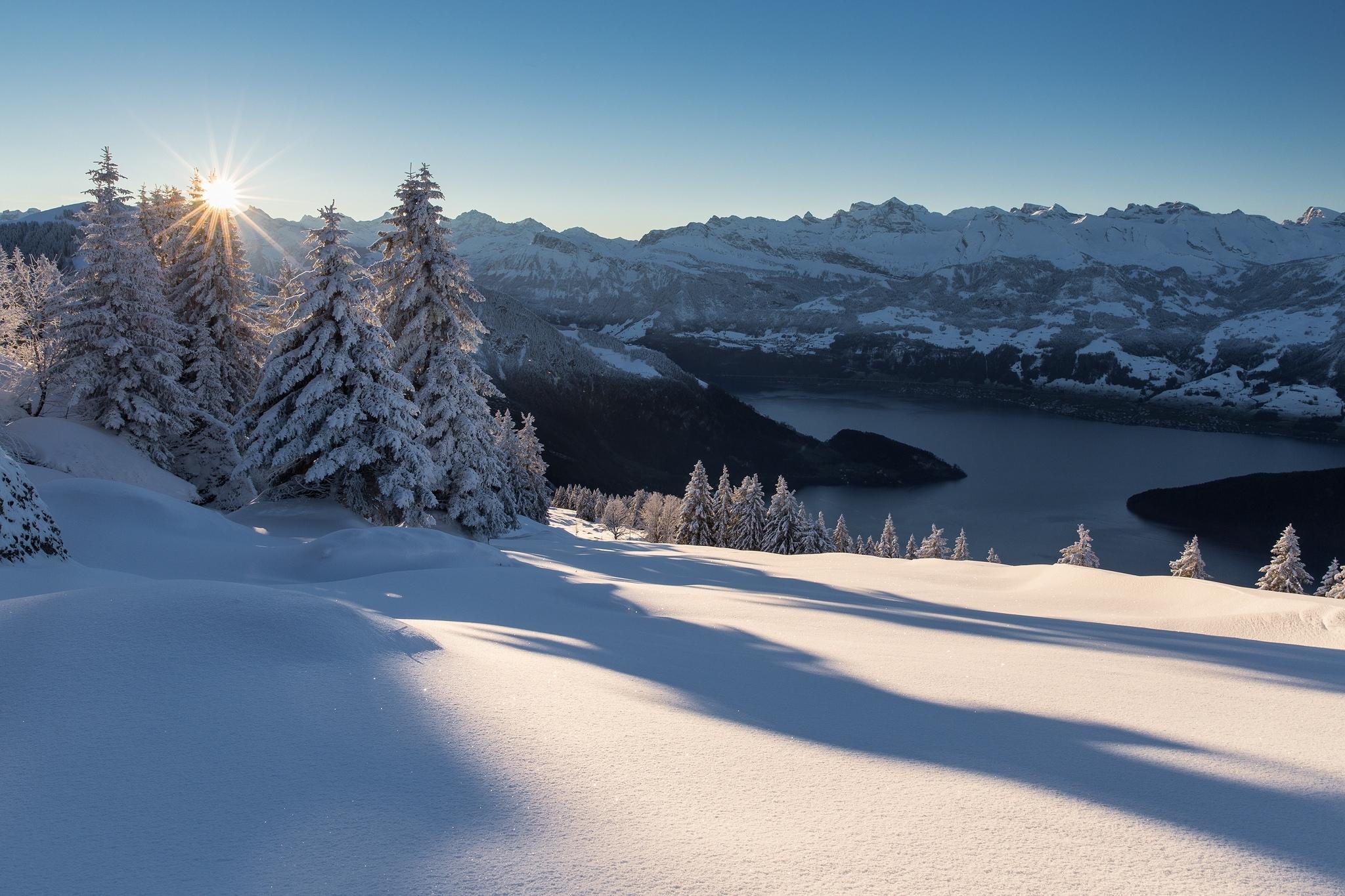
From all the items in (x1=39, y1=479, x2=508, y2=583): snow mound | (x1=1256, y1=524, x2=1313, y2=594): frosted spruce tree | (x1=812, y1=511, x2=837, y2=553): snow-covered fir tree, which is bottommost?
(x1=812, y1=511, x2=837, y2=553): snow-covered fir tree

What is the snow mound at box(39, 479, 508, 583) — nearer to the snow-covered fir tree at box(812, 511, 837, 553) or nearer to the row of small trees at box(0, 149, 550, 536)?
the row of small trees at box(0, 149, 550, 536)

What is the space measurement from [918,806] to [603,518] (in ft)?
203

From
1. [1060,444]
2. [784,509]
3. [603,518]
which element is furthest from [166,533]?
[1060,444]

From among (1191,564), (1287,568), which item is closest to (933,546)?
(1191,564)

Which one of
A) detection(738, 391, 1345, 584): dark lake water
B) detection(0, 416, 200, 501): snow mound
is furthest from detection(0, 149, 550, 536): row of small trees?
detection(738, 391, 1345, 584): dark lake water

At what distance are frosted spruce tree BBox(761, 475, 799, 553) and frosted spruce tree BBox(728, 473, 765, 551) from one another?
685mm

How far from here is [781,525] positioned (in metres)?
39.8

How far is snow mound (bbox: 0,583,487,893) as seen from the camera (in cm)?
207

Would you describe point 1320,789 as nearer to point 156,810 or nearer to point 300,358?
point 156,810

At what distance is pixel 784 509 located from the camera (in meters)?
40.2

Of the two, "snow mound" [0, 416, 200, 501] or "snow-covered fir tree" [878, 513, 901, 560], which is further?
"snow-covered fir tree" [878, 513, 901, 560]

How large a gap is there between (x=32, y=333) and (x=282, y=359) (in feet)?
43.6

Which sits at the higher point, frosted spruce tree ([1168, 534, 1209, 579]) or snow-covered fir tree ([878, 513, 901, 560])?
frosted spruce tree ([1168, 534, 1209, 579])

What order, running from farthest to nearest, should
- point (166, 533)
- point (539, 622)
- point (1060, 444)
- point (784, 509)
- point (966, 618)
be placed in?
point (1060, 444)
point (784, 509)
point (166, 533)
point (966, 618)
point (539, 622)
